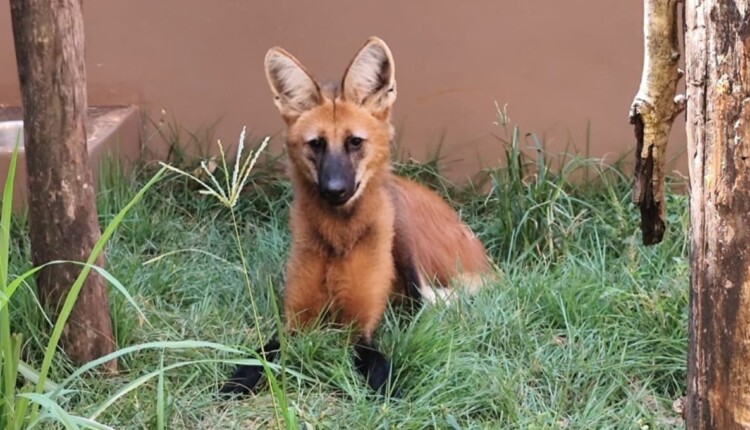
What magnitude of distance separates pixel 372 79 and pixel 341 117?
186mm

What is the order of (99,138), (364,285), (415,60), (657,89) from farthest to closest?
(415,60), (99,138), (364,285), (657,89)

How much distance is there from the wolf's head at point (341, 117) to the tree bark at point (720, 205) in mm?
1612

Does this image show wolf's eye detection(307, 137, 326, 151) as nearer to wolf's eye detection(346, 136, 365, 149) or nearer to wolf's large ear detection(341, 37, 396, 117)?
wolf's eye detection(346, 136, 365, 149)

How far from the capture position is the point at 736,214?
74.9 inches

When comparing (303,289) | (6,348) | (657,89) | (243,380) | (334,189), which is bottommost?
(243,380)

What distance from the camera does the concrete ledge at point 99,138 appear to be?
413 cm

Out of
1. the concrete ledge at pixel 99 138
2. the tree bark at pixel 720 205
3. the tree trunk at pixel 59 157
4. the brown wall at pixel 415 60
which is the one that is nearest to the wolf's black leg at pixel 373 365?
the tree trunk at pixel 59 157

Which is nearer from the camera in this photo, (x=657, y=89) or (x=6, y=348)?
(x=657, y=89)

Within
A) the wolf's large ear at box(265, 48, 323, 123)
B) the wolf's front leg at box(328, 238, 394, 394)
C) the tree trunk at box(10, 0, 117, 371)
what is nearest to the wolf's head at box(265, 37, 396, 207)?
the wolf's large ear at box(265, 48, 323, 123)

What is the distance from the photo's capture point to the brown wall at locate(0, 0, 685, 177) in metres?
4.75

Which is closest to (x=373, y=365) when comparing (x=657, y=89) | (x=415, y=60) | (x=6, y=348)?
(x=6, y=348)

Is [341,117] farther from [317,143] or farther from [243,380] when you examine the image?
[243,380]

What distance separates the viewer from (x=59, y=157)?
289cm

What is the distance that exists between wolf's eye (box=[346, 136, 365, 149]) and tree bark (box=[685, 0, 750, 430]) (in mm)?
1656
